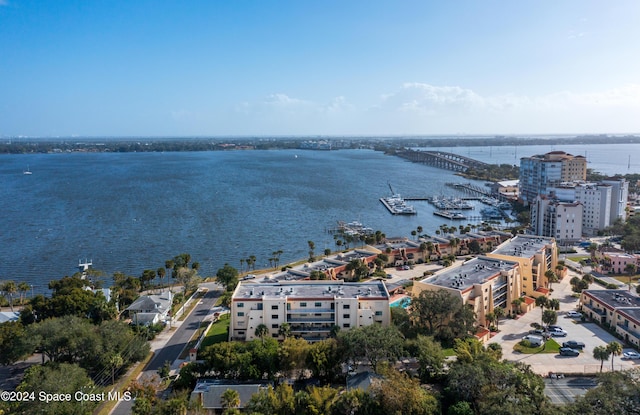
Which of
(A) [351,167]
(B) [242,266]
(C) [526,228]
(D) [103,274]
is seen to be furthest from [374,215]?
(A) [351,167]

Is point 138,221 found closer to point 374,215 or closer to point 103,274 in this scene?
point 103,274

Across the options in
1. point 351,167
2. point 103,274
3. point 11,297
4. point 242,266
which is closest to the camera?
point 11,297

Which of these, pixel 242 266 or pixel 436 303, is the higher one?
pixel 436 303

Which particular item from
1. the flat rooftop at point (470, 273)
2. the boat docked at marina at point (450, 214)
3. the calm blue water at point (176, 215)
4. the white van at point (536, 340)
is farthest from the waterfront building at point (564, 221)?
the white van at point (536, 340)

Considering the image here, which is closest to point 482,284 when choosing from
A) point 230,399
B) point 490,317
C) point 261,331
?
point 490,317

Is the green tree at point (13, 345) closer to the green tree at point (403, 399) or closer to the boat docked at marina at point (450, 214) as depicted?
the green tree at point (403, 399)

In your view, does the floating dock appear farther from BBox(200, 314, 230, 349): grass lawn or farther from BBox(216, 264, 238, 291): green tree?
BBox(200, 314, 230, 349): grass lawn

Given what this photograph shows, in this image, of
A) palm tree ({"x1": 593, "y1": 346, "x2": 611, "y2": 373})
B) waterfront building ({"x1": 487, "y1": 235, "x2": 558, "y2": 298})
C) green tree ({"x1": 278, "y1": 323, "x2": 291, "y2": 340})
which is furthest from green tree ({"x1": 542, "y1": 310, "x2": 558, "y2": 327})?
green tree ({"x1": 278, "y1": 323, "x2": 291, "y2": 340})
